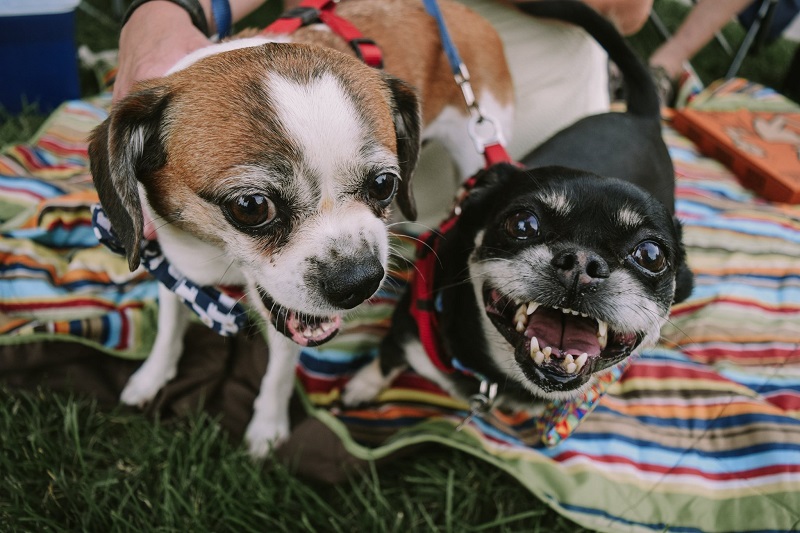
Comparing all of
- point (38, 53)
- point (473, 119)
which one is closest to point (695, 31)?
point (473, 119)

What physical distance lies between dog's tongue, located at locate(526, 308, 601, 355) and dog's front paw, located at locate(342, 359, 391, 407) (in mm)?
733

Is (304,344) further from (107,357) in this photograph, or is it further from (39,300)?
(39,300)

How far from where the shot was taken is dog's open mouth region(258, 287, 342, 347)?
1.51 metres

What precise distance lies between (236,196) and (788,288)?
2.41 meters

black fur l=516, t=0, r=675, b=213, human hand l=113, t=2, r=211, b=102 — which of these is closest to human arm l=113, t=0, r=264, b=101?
human hand l=113, t=2, r=211, b=102

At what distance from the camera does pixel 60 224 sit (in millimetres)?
2492

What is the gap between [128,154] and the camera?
4.53ft

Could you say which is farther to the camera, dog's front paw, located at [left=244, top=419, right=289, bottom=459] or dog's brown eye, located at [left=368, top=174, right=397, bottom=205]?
dog's front paw, located at [left=244, top=419, right=289, bottom=459]

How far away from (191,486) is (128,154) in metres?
1.01

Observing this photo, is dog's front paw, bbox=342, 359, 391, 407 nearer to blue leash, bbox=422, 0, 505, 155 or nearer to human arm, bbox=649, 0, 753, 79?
blue leash, bbox=422, 0, 505, 155

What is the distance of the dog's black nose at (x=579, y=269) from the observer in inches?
55.2

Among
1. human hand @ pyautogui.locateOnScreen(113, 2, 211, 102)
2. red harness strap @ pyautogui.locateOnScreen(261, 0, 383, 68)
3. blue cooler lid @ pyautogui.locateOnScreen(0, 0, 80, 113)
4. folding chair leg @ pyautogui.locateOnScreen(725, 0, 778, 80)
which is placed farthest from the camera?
folding chair leg @ pyautogui.locateOnScreen(725, 0, 778, 80)

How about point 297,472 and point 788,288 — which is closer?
point 297,472

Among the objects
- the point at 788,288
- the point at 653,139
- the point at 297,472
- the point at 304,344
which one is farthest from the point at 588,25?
the point at 297,472
